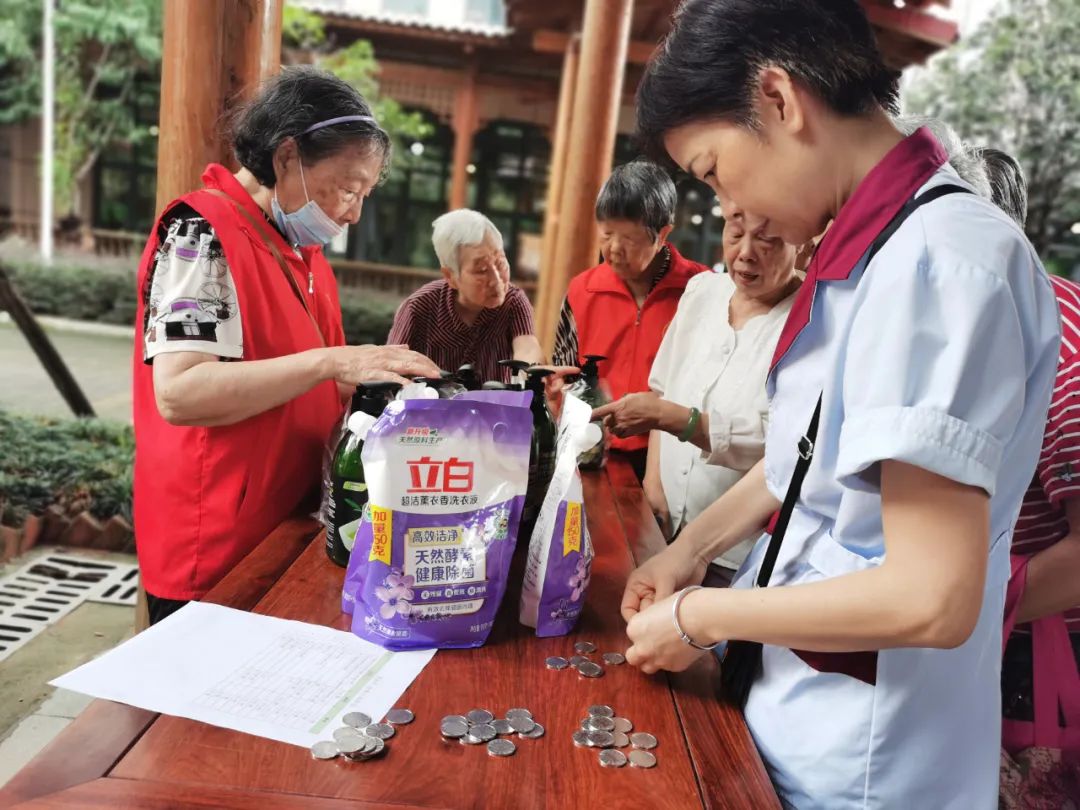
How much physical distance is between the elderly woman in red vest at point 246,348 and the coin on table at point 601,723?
2.18ft

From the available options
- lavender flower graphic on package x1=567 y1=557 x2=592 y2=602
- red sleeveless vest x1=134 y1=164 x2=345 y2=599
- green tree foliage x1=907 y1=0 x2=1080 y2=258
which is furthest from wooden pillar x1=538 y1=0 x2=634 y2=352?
green tree foliage x1=907 y1=0 x2=1080 y2=258

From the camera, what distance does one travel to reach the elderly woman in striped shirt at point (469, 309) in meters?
2.55

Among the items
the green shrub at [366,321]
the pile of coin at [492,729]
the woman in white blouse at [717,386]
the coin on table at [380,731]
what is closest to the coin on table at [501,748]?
the pile of coin at [492,729]

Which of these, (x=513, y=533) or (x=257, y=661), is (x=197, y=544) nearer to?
(x=257, y=661)

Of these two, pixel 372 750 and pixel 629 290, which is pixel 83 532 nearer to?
pixel 629 290

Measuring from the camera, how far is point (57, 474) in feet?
12.5

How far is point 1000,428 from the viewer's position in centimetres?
69

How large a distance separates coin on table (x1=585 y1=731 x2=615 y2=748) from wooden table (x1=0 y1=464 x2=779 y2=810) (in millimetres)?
16

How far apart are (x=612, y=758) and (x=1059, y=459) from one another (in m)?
0.91

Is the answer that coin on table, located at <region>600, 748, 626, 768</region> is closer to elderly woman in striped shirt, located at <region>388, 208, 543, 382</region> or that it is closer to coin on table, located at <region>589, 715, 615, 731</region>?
coin on table, located at <region>589, 715, 615, 731</region>

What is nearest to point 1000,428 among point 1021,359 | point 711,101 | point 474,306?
point 1021,359

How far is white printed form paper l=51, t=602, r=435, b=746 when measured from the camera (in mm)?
824

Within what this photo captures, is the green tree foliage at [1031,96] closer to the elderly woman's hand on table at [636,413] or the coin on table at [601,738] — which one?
the elderly woman's hand on table at [636,413]

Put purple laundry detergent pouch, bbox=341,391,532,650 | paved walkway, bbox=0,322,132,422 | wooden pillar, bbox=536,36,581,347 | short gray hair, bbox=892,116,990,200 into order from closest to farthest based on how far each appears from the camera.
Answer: purple laundry detergent pouch, bbox=341,391,532,650 < short gray hair, bbox=892,116,990,200 < paved walkway, bbox=0,322,132,422 < wooden pillar, bbox=536,36,581,347
